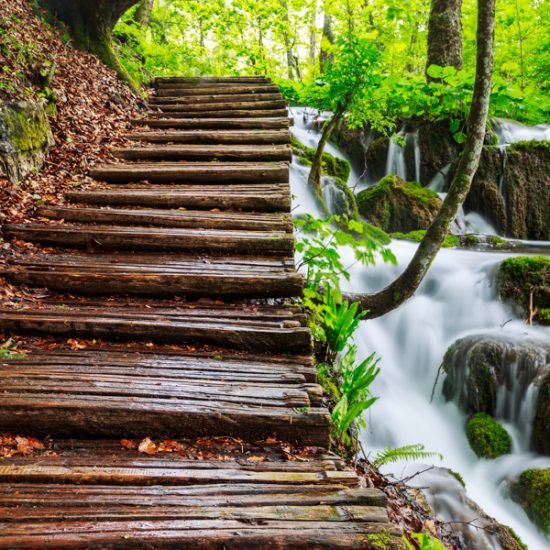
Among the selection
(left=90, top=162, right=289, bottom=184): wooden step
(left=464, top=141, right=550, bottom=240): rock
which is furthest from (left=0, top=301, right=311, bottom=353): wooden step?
(left=464, top=141, right=550, bottom=240): rock

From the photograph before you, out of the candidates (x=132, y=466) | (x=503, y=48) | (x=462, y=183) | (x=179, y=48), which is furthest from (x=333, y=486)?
(x=503, y=48)

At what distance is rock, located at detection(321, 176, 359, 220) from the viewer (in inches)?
336

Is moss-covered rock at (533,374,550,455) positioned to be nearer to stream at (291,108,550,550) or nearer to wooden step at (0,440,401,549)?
stream at (291,108,550,550)

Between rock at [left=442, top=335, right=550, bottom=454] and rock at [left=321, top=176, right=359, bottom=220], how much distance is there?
12.6 ft

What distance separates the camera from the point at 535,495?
13.2ft

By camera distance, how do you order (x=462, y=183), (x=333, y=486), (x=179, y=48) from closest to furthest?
(x=333, y=486) → (x=462, y=183) → (x=179, y=48)

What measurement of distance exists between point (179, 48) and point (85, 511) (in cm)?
1244

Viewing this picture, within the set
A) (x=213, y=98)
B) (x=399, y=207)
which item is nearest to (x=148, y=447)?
(x=213, y=98)

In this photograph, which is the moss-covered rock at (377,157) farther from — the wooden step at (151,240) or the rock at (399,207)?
the wooden step at (151,240)

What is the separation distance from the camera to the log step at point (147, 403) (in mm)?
1993

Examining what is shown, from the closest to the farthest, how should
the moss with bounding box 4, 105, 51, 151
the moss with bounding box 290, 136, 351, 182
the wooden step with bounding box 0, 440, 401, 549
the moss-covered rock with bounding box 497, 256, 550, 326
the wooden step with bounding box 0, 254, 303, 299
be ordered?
the wooden step with bounding box 0, 440, 401, 549 < the wooden step with bounding box 0, 254, 303, 299 < the moss with bounding box 4, 105, 51, 151 < the moss-covered rock with bounding box 497, 256, 550, 326 < the moss with bounding box 290, 136, 351, 182

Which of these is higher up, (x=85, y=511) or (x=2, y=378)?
(x=2, y=378)

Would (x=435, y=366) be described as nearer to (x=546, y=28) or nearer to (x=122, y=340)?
(x=122, y=340)

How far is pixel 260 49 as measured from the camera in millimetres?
13672
